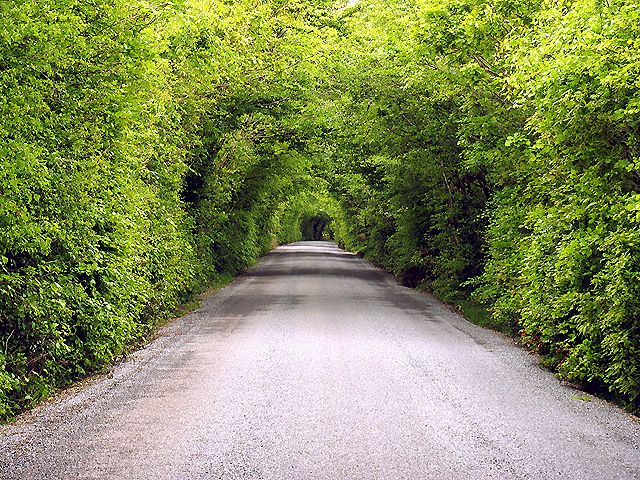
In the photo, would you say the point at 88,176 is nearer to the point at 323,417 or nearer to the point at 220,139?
the point at 323,417

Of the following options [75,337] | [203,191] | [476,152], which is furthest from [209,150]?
[75,337]

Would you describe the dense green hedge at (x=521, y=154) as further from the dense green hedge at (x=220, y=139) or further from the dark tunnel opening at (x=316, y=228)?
the dark tunnel opening at (x=316, y=228)

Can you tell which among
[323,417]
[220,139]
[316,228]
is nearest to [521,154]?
[323,417]

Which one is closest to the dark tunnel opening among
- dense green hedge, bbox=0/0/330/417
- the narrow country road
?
dense green hedge, bbox=0/0/330/417

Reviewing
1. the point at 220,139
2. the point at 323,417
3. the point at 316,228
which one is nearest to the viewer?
the point at 323,417

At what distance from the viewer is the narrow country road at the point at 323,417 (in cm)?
536

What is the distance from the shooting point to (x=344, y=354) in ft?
33.6

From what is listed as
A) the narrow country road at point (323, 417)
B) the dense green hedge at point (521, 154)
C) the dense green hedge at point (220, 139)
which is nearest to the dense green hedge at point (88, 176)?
the dense green hedge at point (220, 139)

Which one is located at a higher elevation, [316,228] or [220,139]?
[220,139]

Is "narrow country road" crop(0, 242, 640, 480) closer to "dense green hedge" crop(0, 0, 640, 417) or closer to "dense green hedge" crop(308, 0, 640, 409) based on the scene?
"dense green hedge" crop(0, 0, 640, 417)

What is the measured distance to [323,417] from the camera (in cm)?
677

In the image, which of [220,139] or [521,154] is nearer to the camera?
[521,154]

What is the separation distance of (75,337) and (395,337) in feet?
18.0

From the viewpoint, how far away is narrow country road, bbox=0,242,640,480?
211 inches
